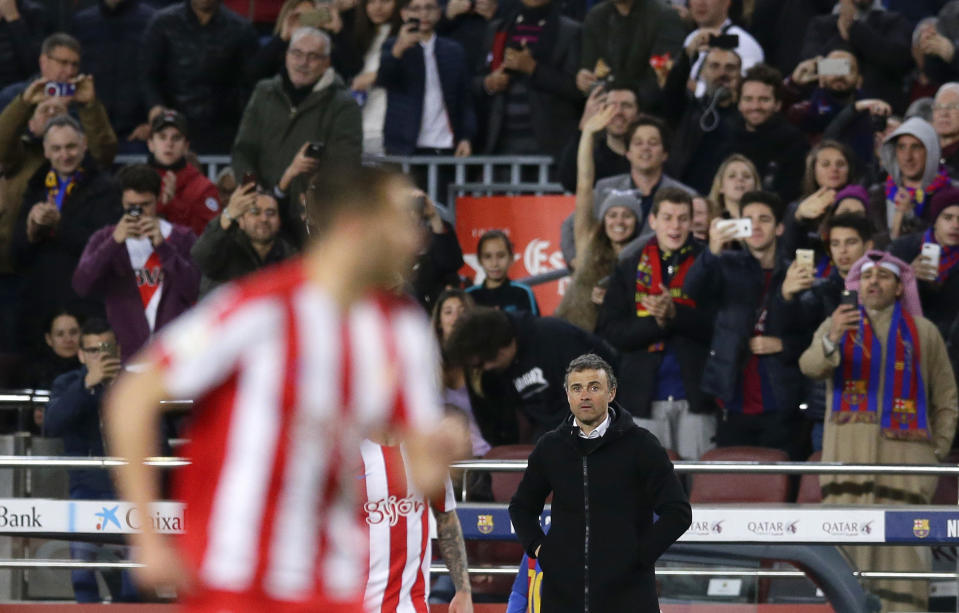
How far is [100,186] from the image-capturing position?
1146 cm

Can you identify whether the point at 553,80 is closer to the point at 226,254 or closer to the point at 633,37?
the point at 633,37

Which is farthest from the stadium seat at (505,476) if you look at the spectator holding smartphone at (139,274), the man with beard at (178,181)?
the man with beard at (178,181)

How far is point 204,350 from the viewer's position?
349 centimetres

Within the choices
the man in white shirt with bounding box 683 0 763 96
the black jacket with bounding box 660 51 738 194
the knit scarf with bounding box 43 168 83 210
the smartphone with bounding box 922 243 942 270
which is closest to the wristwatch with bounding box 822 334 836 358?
the smartphone with bounding box 922 243 942 270

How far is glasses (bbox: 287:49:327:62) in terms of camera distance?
11602 millimetres

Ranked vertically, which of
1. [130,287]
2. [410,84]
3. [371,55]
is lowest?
[130,287]

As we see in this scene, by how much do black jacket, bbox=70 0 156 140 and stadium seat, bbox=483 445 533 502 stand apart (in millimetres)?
5370

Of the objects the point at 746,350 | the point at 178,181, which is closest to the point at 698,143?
the point at 746,350

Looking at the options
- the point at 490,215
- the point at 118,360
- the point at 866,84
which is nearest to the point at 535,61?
the point at 490,215

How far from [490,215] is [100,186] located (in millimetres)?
2890

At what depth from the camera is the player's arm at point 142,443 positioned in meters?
3.40

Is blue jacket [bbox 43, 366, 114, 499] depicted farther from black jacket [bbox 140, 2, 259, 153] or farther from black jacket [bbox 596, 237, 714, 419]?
black jacket [bbox 140, 2, 259, 153]

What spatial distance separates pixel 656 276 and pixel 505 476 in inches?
59.2

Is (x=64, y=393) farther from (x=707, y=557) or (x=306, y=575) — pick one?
(x=306, y=575)
